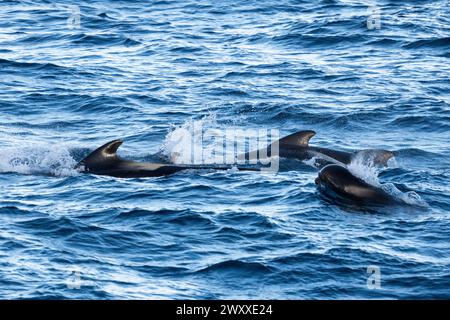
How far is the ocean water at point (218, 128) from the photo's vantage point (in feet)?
56.3

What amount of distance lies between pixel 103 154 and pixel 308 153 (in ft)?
14.7

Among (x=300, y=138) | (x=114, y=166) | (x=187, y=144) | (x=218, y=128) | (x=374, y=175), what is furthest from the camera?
(x=218, y=128)

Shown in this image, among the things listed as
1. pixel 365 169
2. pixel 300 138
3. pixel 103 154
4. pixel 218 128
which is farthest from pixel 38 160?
pixel 365 169

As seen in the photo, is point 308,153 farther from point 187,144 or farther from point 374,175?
point 187,144

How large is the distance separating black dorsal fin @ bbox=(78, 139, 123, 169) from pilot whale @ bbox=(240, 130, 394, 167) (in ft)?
9.74

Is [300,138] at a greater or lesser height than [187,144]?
greater

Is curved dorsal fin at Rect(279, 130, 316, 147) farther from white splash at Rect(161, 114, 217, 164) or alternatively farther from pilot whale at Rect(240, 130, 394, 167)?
white splash at Rect(161, 114, 217, 164)

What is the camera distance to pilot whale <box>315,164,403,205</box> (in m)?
20.5

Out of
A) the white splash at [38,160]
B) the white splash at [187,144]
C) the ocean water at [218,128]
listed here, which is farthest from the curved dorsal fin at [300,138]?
the white splash at [38,160]

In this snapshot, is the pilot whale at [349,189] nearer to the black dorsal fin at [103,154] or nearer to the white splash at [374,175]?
the white splash at [374,175]

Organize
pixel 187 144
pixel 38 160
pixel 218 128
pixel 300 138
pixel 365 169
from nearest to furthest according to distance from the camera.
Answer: pixel 365 169 < pixel 38 160 < pixel 300 138 < pixel 187 144 < pixel 218 128

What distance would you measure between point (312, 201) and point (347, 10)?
21199 mm

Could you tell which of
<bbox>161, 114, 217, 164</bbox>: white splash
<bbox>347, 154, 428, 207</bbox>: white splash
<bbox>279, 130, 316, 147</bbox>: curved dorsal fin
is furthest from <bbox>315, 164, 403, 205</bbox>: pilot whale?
<bbox>161, 114, 217, 164</bbox>: white splash

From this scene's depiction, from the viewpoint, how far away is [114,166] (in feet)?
76.2
